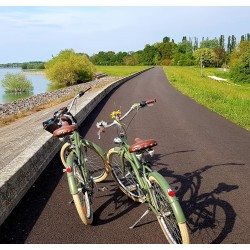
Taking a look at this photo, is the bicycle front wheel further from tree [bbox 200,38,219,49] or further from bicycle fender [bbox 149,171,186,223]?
tree [bbox 200,38,219,49]

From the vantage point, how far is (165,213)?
3525 millimetres

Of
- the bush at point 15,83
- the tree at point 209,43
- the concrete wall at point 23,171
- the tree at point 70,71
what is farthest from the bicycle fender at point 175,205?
the tree at point 209,43

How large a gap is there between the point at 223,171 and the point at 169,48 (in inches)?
6240

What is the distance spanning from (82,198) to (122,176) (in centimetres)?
111

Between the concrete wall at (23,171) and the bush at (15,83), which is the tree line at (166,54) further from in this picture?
the concrete wall at (23,171)

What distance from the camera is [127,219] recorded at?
4.19m

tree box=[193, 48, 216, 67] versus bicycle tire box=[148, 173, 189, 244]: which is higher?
bicycle tire box=[148, 173, 189, 244]

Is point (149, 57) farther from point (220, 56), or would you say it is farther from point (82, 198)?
point (82, 198)

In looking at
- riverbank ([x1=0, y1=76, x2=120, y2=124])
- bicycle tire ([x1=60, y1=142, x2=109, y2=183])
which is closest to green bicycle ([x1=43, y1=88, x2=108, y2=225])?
bicycle tire ([x1=60, y1=142, x2=109, y2=183])

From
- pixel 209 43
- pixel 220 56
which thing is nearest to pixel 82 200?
pixel 220 56

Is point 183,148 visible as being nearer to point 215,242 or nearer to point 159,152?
point 159,152

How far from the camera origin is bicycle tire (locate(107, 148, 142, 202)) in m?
4.55

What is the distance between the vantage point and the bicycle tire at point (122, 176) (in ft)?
14.9

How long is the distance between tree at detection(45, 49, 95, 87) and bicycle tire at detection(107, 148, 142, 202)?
58.1 metres
